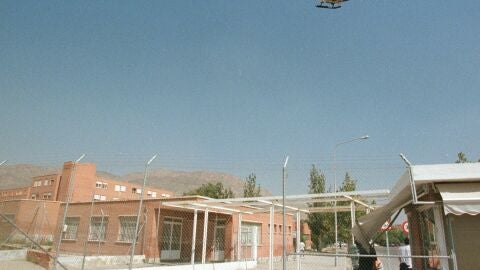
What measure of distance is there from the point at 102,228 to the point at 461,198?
81.6ft

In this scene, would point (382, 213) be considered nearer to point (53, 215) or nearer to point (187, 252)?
point (187, 252)

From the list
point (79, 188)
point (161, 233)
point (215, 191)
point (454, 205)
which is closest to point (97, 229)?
point (161, 233)

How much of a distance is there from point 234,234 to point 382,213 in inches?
740

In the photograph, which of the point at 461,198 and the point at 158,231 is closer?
the point at 461,198

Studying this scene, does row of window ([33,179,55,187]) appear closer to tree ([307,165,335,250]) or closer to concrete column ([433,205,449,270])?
tree ([307,165,335,250])

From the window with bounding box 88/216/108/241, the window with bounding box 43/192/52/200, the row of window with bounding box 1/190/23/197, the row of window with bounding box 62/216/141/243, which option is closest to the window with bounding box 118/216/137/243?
the row of window with bounding box 62/216/141/243

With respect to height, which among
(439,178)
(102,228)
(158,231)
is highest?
(439,178)

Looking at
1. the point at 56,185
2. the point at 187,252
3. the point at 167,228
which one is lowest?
the point at 187,252

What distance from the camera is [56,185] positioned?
66438 mm

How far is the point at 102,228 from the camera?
26.7 metres

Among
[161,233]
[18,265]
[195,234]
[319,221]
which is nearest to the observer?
[18,265]

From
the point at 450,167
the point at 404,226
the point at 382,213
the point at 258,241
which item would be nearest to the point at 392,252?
the point at 404,226

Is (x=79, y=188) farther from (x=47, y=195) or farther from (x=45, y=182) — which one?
(x=45, y=182)

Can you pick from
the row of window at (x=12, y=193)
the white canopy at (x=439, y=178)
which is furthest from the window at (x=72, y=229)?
the row of window at (x=12, y=193)
